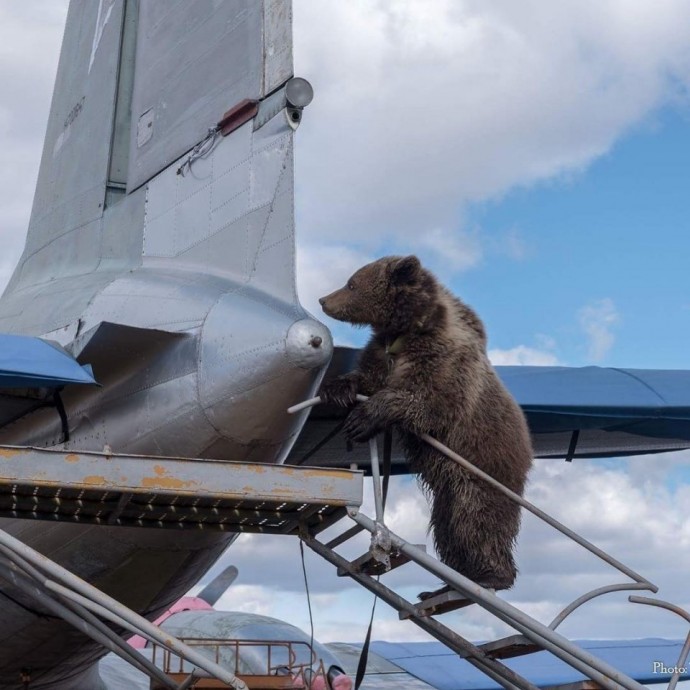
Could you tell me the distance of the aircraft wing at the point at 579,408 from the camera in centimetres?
1027

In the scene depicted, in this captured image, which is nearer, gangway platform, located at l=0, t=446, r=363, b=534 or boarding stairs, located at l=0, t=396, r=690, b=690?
boarding stairs, located at l=0, t=396, r=690, b=690

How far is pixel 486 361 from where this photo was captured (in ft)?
25.0

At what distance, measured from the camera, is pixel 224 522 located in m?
7.71

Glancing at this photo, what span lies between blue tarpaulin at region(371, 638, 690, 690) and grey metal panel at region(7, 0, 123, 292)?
12.2 m

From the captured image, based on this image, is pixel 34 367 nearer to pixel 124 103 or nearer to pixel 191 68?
pixel 191 68

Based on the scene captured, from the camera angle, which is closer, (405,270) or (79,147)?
(405,270)

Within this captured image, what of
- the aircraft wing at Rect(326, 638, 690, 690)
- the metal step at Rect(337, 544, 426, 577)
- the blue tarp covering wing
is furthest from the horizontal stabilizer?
the aircraft wing at Rect(326, 638, 690, 690)

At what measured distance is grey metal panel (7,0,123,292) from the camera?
9.84m

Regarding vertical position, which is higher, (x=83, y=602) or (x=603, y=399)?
(x=603, y=399)

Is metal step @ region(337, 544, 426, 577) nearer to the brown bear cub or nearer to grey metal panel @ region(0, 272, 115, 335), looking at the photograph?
the brown bear cub

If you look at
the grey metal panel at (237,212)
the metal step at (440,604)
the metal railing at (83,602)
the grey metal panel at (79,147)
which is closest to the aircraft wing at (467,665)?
the grey metal panel at (79,147)

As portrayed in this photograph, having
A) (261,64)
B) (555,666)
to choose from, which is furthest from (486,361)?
(555,666)

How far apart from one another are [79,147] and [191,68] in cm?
183

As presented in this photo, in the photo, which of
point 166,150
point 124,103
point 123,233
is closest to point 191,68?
point 166,150
